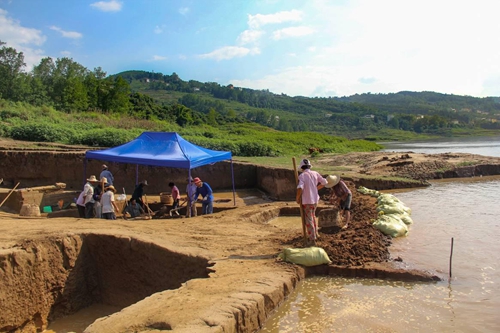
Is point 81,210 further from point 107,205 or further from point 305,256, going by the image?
point 305,256

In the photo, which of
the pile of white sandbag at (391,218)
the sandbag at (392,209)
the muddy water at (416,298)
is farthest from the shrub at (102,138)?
the muddy water at (416,298)

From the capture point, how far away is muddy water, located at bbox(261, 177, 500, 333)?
5.34 metres

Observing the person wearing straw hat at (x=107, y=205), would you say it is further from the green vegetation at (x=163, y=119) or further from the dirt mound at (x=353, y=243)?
the green vegetation at (x=163, y=119)

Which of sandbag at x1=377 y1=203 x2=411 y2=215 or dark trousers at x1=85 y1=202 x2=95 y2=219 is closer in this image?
sandbag at x1=377 y1=203 x2=411 y2=215

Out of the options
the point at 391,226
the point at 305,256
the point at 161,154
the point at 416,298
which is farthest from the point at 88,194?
the point at 416,298

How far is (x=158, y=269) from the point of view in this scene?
24.1 feet

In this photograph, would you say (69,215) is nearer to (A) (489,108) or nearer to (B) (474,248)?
(B) (474,248)

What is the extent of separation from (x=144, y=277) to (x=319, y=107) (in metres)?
118

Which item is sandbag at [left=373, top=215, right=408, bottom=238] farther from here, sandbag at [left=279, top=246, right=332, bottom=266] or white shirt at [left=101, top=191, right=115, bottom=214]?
white shirt at [left=101, top=191, right=115, bottom=214]

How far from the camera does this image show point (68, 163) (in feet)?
61.6

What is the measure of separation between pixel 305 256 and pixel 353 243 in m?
1.22

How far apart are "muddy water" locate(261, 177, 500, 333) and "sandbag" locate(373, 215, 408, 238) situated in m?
0.17

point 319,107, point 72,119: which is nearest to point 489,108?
point 319,107

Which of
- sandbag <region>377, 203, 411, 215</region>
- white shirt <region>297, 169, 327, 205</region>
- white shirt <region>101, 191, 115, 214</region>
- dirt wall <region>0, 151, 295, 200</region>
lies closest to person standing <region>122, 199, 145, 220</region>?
white shirt <region>101, 191, 115, 214</region>
